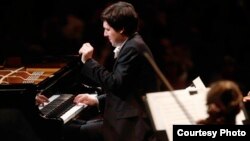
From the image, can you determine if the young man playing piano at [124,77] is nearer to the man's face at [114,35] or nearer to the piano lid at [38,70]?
the man's face at [114,35]

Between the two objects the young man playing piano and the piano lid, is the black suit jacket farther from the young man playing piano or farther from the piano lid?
the piano lid

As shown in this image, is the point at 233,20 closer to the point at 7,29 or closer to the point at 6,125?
the point at 7,29

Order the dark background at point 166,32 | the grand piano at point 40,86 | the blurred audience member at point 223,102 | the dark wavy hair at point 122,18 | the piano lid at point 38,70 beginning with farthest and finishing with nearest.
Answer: the dark background at point 166,32
the piano lid at point 38,70
the dark wavy hair at point 122,18
the grand piano at point 40,86
the blurred audience member at point 223,102

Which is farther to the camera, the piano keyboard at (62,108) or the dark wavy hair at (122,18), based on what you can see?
the piano keyboard at (62,108)

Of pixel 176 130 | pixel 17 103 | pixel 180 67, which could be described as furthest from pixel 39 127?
pixel 180 67

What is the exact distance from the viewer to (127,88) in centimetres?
337

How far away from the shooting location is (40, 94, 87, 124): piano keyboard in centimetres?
354

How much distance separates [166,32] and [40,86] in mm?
3097

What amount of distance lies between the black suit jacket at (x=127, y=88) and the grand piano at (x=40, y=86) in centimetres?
29

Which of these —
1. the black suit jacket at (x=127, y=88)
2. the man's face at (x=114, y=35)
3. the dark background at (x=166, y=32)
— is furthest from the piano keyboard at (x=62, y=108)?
the dark background at (x=166, y=32)

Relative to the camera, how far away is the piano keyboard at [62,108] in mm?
3541

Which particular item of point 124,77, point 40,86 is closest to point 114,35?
point 124,77

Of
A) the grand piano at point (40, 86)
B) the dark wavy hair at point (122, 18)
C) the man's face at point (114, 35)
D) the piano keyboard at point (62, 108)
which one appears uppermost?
the dark wavy hair at point (122, 18)

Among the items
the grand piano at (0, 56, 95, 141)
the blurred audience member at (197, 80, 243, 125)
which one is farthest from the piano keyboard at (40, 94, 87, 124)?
the blurred audience member at (197, 80, 243, 125)
